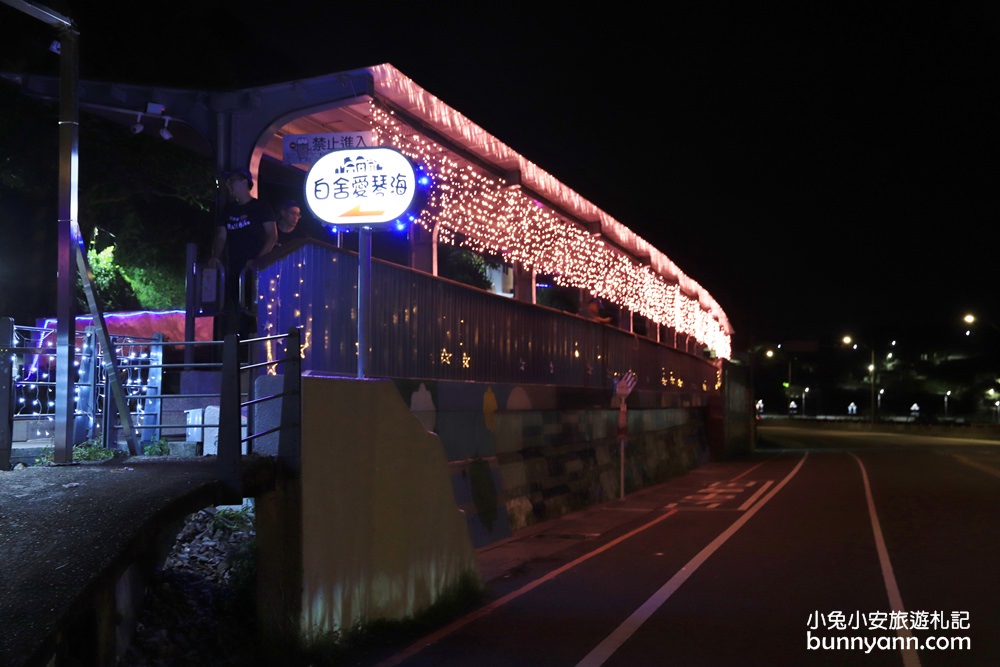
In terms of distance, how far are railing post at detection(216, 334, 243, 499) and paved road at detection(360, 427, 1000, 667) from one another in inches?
75.5

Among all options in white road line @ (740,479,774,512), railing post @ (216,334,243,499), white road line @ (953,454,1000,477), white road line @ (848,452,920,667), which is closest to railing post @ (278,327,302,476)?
railing post @ (216,334,243,499)

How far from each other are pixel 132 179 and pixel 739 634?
11501 millimetres

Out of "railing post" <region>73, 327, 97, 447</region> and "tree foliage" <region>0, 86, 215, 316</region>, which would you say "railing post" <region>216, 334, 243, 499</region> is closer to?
"railing post" <region>73, 327, 97, 447</region>

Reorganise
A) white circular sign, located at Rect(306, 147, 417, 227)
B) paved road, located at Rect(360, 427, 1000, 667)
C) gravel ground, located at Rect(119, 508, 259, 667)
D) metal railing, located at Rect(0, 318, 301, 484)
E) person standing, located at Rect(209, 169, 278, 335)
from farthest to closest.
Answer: person standing, located at Rect(209, 169, 278, 335) → white circular sign, located at Rect(306, 147, 417, 227) → paved road, located at Rect(360, 427, 1000, 667) → metal railing, located at Rect(0, 318, 301, 484) → gravel ground, located at Rect(119, 508, 259, 667)

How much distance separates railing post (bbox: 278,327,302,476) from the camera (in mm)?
7652

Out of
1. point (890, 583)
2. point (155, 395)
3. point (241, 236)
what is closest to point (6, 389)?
point (155, 395)

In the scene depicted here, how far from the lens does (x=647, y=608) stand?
362 inches

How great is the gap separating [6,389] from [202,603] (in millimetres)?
2417

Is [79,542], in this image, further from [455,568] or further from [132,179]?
[132,179]

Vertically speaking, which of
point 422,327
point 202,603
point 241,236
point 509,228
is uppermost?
point 509,228

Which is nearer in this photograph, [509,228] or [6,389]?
[6,389]

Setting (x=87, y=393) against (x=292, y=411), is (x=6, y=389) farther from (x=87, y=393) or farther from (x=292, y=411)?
(x=292, y=411)

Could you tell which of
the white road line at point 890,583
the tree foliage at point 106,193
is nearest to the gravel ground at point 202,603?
the white road line at point 890,583

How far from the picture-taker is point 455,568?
383 inches
